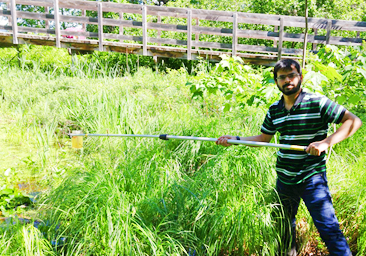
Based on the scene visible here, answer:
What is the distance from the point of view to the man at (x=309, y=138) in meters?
2.02

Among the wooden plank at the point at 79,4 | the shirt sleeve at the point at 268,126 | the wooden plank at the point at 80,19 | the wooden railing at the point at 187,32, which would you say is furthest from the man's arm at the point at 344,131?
the wooden plank at the point at 79,4

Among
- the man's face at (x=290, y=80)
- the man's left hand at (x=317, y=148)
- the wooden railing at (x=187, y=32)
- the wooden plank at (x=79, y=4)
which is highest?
the wooden plank at (x=79, y=4)

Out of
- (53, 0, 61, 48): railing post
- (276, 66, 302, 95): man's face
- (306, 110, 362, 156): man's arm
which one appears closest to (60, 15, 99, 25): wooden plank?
(53, 0, 61, 48): railing post

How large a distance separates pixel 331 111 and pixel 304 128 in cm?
19

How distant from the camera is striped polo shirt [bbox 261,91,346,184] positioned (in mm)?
2049

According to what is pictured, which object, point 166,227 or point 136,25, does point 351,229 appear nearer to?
point 166,227

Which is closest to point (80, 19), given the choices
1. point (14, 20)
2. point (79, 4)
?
point (79, 4)

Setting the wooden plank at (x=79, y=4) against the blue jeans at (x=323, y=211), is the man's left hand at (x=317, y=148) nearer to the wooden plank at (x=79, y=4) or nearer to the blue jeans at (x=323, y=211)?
the blue jeans at (x=323, y=211)

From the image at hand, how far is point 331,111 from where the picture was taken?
2.02m

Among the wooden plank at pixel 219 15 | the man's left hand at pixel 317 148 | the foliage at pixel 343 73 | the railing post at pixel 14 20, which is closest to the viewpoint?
the man's left hand at pixel 317 148

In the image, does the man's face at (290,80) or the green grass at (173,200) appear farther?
the green grass at (173,200)

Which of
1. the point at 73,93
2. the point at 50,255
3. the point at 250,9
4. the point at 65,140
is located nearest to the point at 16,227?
the point at 50,255

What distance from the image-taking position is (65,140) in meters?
5.38

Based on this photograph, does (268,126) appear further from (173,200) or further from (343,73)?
(343,73)
